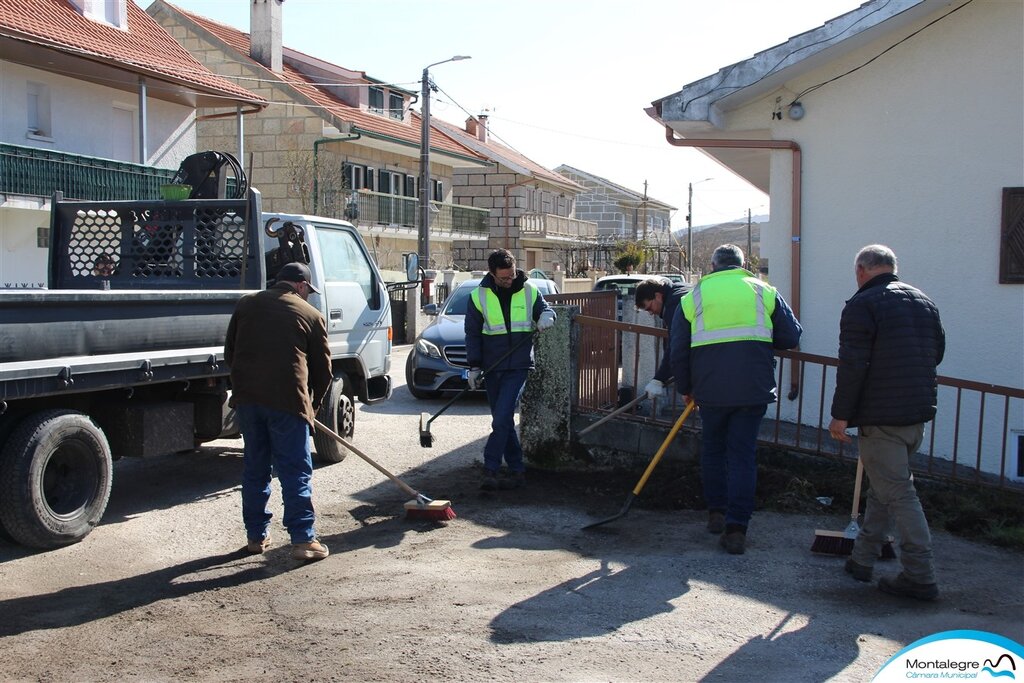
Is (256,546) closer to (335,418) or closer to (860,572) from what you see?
(335,418)

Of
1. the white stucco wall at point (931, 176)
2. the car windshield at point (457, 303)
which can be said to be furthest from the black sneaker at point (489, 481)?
the car windshield at point (457, 303)

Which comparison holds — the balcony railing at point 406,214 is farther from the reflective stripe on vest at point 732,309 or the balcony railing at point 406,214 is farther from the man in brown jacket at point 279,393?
the reflective stripe on vest at point 732,309

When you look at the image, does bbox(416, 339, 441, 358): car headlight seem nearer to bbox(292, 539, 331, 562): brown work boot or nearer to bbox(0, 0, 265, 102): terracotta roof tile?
bbox(292, 539, 331, 562): brown work boot

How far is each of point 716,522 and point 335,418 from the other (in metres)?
3.71

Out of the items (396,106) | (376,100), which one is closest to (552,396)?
(376,100)

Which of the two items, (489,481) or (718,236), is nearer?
(489,481)

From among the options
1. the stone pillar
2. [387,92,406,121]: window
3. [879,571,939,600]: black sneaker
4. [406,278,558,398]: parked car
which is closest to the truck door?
the stone pillar

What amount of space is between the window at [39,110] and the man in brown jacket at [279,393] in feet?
61.1

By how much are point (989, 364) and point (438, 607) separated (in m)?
5.88

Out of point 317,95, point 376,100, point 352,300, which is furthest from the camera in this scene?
point 376,100

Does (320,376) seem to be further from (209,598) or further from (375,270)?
(375,270)

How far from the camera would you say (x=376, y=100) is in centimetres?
3825

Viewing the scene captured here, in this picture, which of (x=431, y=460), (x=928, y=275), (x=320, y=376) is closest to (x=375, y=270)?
(x=431, y=460)

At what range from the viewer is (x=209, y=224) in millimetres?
7602
